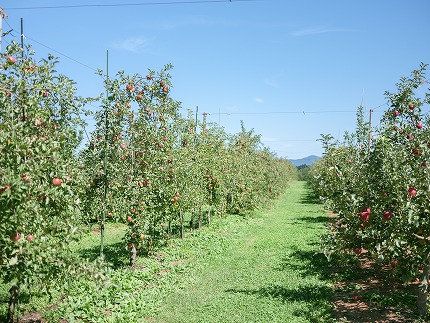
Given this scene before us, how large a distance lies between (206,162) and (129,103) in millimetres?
8299

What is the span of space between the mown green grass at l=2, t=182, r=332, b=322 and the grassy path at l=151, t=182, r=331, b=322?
19 mm

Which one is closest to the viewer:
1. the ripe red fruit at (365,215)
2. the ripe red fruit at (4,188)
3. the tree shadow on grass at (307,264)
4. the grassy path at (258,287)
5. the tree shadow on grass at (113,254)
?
the ripe red fruit at (4,188)

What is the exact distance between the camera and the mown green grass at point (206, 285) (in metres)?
6.78

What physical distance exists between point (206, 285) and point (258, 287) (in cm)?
128

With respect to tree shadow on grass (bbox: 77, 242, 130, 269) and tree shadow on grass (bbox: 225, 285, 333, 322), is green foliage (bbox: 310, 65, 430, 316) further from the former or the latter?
tree shadow on grass (bbox: 77, 242, 130, 269)

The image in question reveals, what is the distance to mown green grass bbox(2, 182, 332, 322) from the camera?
6.78 metres

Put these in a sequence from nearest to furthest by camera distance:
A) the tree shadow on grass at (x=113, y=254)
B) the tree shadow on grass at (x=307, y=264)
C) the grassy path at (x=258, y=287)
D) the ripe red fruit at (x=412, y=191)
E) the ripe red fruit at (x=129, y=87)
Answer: the ripe red fruit at (x=412, y=191)
the grassy path at (x=258, y=287)
the ripe red fruit at (x=129, y=87)
the tree shadow on grass at (x=307, y=264)
the tree shadow on grass at (x=113, y=254)

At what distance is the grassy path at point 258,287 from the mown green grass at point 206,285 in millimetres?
19

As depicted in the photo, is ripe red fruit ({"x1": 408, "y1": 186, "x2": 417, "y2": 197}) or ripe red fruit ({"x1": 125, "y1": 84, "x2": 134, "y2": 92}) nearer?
ripe red fruit ({"x1": 408, "y1": 186, "x2": 417, "y2": 197})

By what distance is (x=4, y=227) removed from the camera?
13.4ft

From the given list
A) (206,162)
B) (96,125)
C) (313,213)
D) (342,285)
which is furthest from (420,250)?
(313,213)

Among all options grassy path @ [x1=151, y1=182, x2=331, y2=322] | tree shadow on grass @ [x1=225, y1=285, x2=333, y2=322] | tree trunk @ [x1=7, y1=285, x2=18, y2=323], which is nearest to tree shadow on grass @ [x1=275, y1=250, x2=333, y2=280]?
grassy path @ [x1=151, y1=182, x2=331, y2=322]

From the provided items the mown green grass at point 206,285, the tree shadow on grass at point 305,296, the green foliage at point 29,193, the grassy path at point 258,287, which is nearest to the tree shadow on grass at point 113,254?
the mown green grass at point 206,285

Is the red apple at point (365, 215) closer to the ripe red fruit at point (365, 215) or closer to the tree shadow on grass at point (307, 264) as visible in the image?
the ripe red fruit at point (365, 215)
